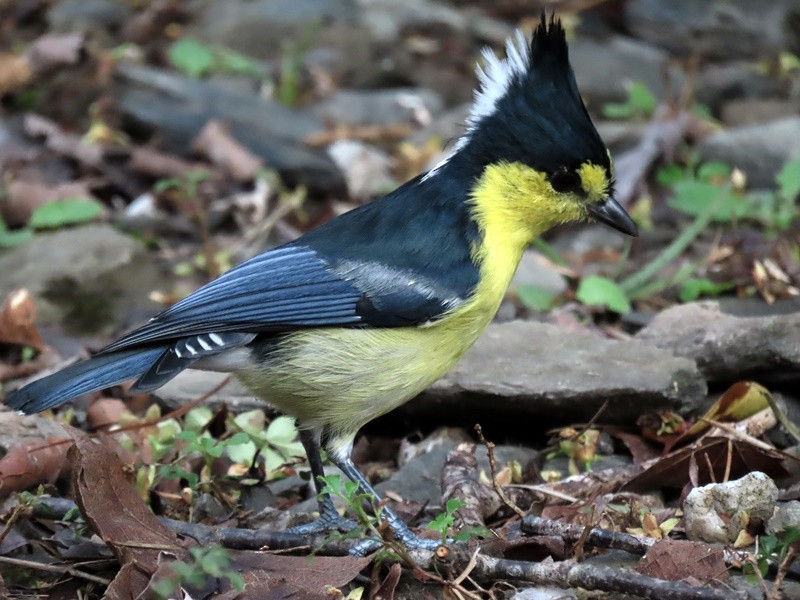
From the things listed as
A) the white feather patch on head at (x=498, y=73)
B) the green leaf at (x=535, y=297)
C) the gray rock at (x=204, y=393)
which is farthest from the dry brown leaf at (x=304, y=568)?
the green leaf at (x=535, y=297)

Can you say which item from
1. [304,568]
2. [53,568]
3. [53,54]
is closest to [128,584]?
[53,568]

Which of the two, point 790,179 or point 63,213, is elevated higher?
point 790,179

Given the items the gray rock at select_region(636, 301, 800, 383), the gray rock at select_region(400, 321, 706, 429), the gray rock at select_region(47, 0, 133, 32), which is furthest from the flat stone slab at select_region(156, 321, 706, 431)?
the gray rock at select_region(47, 0, 133, 32)

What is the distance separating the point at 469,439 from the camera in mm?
4680

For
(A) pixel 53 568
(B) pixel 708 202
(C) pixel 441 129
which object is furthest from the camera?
(C) pixel 441 129

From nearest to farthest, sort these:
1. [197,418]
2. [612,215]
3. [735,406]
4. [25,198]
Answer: [612,215] → [735,406] → [197,418] → [25,198]

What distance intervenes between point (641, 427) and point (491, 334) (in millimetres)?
849

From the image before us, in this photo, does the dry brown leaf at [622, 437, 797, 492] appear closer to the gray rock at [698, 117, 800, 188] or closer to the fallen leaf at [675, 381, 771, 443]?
the fallen leaf at [675, 381, 771, 443]

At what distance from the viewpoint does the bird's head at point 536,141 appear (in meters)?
4.02

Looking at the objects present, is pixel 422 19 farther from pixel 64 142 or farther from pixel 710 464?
pixel 710 464

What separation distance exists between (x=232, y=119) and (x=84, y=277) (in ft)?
7.41

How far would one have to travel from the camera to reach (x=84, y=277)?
5.96 meters

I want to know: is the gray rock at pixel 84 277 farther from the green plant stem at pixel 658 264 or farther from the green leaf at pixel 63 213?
the green plant stem at pixel 658 264

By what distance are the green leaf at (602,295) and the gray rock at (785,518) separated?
1.96 meters
